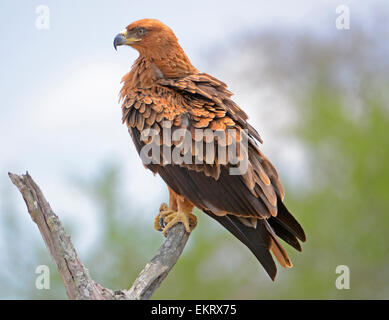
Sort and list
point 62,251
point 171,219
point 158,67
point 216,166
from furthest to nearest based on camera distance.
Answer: point 158,67 → point 171,219 → point 216,166 → point 62,251

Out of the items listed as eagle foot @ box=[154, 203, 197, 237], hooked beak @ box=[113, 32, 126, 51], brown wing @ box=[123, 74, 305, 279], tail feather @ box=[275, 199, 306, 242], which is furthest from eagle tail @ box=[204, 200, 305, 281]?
hooked beak @ box=[113, 32, 126, 51]

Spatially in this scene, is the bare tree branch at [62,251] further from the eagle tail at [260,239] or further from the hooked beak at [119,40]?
the hooked beak at [119,40]

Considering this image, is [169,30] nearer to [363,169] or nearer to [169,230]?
[169,230]

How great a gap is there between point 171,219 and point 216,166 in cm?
69

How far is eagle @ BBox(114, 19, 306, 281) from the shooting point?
3973mm

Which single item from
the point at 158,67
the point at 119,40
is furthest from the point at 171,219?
the point at 119,40

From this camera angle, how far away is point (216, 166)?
13.1 ft

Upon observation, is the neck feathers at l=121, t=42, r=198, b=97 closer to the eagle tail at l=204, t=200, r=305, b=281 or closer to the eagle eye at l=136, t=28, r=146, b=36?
the eagle eye at l=136, t=28, r=146, b=36

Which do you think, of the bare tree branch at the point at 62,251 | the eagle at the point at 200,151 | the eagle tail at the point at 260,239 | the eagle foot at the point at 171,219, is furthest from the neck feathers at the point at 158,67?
the bare tree branch at the point at 62,251

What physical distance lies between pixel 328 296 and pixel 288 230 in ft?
29.2

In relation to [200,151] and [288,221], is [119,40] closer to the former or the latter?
[200,151]

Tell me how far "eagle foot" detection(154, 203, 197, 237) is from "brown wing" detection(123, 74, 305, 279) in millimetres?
298

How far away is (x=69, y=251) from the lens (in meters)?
3.57
